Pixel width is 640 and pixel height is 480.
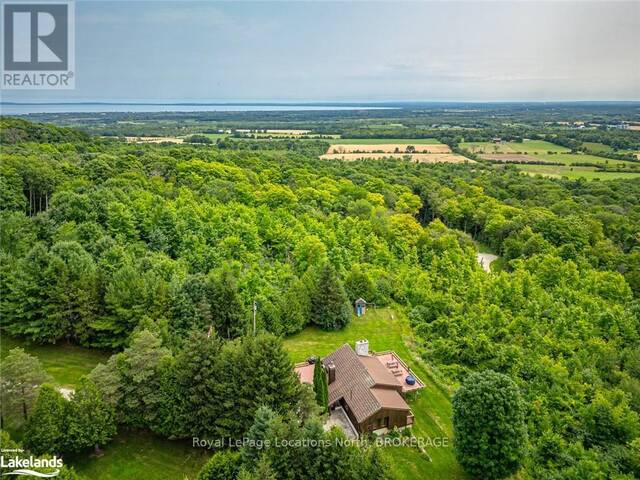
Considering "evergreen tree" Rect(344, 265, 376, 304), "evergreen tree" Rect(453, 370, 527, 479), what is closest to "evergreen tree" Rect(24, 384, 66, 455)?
"evergreen tree" Rect(453, 370, 527, 479)

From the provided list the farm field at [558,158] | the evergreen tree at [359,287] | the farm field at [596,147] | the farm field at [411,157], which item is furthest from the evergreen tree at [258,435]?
the farm field at [596,147]

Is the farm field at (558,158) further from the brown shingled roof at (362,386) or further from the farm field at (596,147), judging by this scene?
the brown shingled roof at (362,386)

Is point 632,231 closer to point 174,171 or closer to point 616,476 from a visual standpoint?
point 616,476

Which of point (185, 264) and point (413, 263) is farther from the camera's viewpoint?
point (413, 263)

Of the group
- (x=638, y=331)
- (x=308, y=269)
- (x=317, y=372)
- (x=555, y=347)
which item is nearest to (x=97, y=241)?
(x=308, y=269)

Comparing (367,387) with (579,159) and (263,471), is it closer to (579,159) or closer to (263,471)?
(263,471)

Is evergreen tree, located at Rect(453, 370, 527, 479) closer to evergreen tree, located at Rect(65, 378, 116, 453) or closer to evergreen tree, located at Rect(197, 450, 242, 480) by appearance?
evergreen tree, located at Rect(197, 450, 242, 480)
